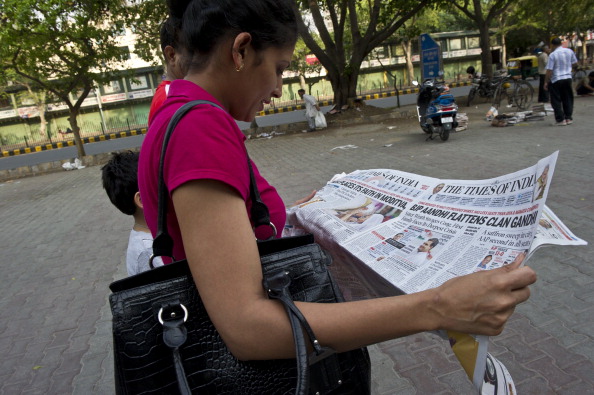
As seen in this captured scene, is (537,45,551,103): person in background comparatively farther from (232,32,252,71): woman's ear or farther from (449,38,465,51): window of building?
(449,38,465,51): window of building

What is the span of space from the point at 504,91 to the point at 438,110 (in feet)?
12.5

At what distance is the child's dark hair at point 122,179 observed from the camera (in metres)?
2.19

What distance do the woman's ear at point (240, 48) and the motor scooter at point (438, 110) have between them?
7767 mm

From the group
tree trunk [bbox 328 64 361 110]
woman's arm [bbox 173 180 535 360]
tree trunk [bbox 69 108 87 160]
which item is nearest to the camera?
woman's arm [bbox 173 180 535 360]

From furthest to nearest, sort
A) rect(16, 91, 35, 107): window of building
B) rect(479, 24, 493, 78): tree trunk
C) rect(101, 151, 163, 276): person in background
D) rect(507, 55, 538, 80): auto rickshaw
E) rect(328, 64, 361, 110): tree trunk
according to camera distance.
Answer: rect(507, 55, 538, 80): auto rickshaw < rect(16, 91, 35, 107): window of building < rect(479, 24, 493, 78): tree trunk < rect(328, 64, 361, 110): tree trunk < rect(101, 151, 163, 276): person in background

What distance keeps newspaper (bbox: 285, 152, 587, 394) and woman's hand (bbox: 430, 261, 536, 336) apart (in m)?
0.05

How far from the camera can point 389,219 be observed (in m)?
1.28

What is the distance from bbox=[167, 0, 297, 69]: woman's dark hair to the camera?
2.84 ft

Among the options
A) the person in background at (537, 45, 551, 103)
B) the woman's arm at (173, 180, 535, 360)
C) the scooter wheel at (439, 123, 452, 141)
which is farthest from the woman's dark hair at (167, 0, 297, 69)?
the person in background at (537, 45, 551, 103)

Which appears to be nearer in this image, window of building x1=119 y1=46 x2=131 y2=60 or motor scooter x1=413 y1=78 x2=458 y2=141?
motor scooter x1=413 y1=78 x2=458 y2=141

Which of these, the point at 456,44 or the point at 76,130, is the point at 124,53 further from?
the point at 456,44

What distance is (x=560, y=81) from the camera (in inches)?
318

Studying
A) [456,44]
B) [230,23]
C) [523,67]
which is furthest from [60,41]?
[456,44]

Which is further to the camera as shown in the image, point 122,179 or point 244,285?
point 122,179
